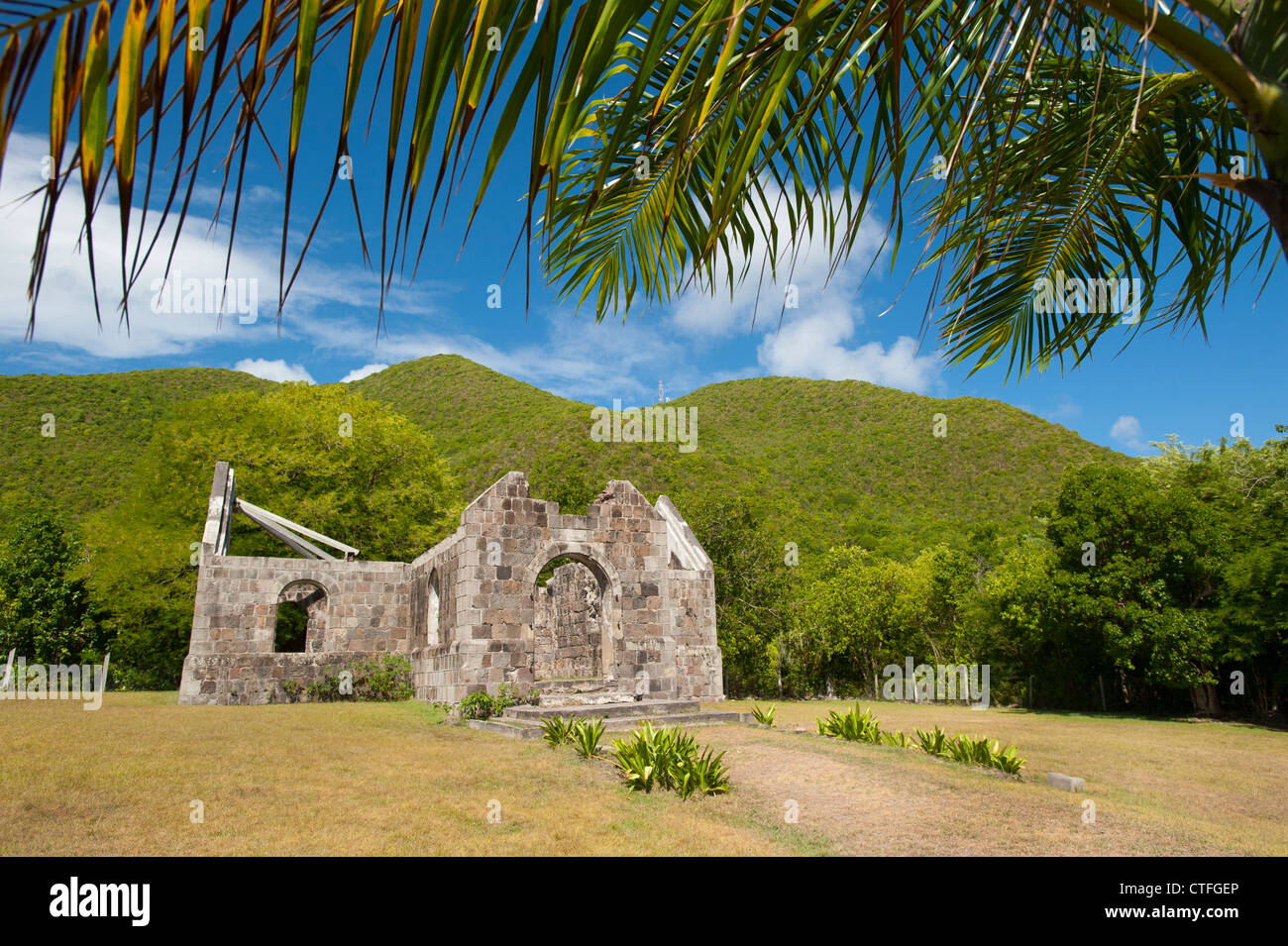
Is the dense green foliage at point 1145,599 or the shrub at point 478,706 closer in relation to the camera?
the shrub at point 478,706

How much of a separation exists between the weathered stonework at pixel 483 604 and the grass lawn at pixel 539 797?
2739 mm

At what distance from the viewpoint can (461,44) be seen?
1.38 metres

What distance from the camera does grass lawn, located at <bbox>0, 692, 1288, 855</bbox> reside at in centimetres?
548

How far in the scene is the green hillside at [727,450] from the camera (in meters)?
41.4

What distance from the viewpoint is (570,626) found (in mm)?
26203

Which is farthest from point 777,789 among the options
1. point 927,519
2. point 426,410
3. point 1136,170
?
point 426,410

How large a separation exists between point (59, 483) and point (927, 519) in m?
46.0

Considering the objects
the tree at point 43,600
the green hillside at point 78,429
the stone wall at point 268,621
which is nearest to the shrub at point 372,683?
the stone wall at point 268,621

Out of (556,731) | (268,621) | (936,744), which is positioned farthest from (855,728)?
(268,621)

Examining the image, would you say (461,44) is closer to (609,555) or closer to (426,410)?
(609,555)

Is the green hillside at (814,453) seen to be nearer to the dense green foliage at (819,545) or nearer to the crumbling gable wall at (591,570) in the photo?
the dense green foliage at (819,545)

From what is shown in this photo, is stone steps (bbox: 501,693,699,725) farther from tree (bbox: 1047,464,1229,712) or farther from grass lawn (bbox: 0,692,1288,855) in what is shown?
tree (bbox: 1047,464,1229,712)

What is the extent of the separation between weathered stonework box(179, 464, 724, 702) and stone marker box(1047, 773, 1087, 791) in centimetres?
791

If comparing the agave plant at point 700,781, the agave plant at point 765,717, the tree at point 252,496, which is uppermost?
the tree at point 252,496
